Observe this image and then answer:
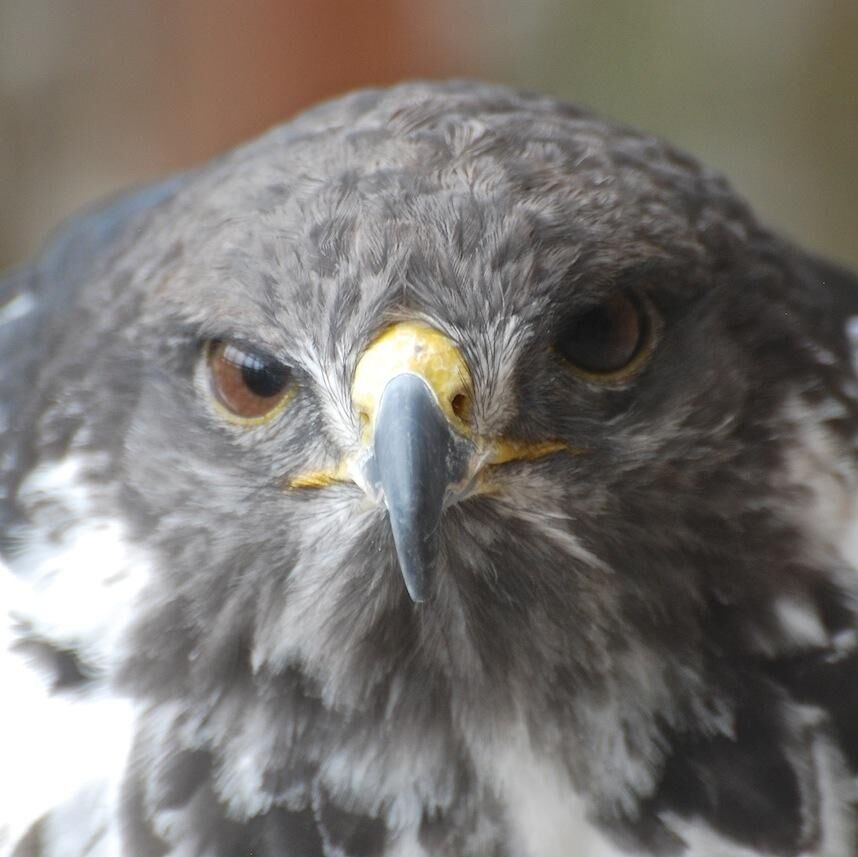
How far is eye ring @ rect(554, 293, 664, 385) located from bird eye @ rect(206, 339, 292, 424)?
0.94ft

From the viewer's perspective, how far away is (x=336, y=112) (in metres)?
1.67

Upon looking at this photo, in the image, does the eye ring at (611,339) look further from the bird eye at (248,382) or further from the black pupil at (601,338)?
the bird eye at (248,382)

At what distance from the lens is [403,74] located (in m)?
3.82

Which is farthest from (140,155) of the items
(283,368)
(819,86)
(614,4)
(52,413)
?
(283,368)

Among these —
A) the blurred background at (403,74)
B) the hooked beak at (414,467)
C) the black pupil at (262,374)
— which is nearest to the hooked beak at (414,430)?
the hooked beak at (414,467)

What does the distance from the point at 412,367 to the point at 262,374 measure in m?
0.21

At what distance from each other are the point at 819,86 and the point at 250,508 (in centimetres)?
369

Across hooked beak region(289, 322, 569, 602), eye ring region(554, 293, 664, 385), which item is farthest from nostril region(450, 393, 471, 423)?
eye ring region(554, 293, 664, 385)

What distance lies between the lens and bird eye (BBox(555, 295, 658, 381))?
1389 mm

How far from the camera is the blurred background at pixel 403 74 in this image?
3.52 m

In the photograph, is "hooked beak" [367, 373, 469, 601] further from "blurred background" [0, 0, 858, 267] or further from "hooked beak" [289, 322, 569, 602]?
"blurred background" [0, 0, 858, 267]

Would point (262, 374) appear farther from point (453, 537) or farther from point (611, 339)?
point (611, 339)

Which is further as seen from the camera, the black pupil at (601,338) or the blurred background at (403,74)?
the blurred background at (403,74)

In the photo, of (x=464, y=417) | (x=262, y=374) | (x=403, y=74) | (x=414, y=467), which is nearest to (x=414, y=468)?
(x=414, y=467)
